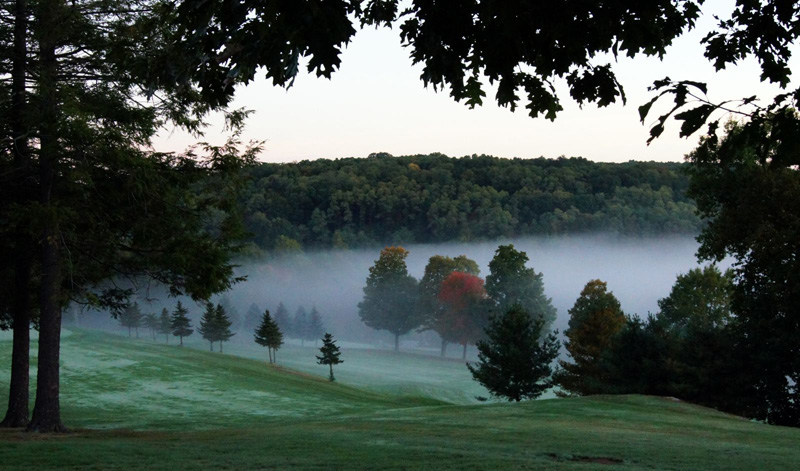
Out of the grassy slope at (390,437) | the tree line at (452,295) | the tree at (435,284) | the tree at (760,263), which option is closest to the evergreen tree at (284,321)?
the tree line at (452,295)

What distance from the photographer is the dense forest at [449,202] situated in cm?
13388

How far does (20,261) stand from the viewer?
62.4 ft

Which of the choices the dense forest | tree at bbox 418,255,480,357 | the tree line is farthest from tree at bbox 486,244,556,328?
the dense forest

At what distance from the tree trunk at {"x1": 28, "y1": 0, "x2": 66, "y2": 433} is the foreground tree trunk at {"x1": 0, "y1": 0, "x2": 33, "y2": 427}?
63cm

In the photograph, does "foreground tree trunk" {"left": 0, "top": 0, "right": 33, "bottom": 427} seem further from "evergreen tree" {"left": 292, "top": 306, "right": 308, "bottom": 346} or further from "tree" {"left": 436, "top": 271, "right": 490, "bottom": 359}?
"evergreen tree" {"left": 292, "top": 306, "right": 308, "bottom": 346}

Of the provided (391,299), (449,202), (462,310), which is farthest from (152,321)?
(449,202)

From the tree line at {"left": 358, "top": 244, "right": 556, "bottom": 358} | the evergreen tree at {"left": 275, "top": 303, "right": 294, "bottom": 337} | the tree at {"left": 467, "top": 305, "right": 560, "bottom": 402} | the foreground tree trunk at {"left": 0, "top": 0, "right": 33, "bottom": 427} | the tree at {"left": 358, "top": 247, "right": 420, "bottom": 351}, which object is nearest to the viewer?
the foreground tree trunk at {"left": 0, "top": 0, "right": 33, "bottom": 427}

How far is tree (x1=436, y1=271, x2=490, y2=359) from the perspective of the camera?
85.9m

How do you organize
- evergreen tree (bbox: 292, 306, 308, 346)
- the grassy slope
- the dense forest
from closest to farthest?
the grassy slope
evergreen tree (bbox: 292, 306, 308, 346)
the dense forest

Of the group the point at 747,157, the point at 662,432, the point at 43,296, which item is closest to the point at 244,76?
the point at 43,296

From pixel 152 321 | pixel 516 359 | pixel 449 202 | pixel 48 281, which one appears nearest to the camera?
pixel 48 281

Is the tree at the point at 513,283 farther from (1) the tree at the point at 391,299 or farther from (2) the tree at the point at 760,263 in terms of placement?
(2) the tree at the point at 760,263

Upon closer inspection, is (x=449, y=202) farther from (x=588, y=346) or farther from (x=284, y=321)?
(x=588, y=346)

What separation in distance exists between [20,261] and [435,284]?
Result: 3053 inches
